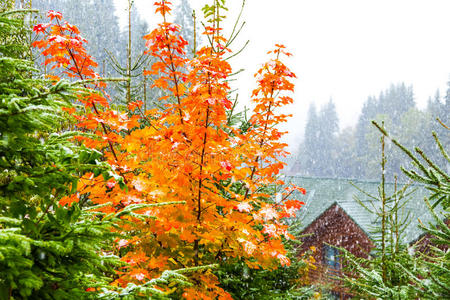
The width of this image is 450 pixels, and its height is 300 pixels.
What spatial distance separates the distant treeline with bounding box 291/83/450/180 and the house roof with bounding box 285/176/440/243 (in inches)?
857

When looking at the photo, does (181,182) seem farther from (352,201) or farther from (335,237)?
(352,201)

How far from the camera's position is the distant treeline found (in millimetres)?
44406

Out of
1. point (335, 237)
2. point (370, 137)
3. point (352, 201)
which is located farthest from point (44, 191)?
point (370, 137)

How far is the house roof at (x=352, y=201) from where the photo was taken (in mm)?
16172

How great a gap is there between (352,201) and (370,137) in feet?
119

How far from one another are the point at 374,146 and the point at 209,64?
51370mm

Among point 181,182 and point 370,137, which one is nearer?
point 181,182

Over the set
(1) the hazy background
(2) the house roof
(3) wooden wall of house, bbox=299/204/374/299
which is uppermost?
(1) the hazy background

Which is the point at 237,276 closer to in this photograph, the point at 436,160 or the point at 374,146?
the point at 436,160

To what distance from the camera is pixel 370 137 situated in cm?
4966

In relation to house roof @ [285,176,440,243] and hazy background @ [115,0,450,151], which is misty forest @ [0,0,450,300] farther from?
hazy background @ [115,0,450,151]

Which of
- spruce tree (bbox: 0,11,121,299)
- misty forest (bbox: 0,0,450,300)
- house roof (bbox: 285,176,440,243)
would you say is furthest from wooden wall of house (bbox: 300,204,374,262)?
spruce tree (bbox: 0,11,121,299)

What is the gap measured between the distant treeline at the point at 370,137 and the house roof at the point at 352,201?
21.8m

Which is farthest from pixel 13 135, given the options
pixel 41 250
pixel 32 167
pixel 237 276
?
pixel 237 276
